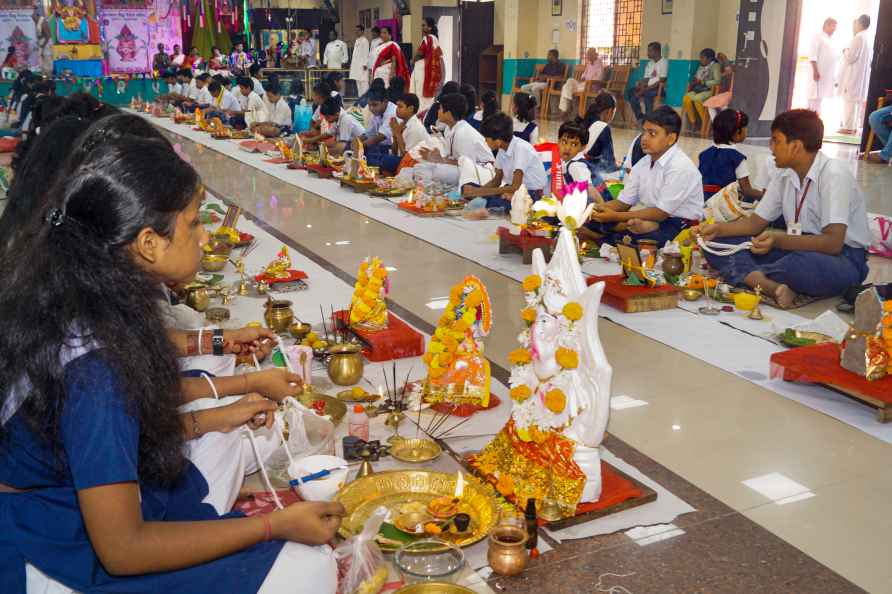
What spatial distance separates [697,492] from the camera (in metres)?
2.49

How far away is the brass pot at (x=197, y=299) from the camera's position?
13.1ft

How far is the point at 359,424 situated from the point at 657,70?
38.8 ft

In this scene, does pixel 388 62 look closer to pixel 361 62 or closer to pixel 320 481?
pixel 361 62

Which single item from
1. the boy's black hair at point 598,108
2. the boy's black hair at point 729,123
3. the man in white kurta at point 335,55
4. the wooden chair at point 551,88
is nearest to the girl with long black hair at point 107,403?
the boy's black hair at point 729,123

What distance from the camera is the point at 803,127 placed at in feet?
14.1

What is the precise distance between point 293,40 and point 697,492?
792 inches

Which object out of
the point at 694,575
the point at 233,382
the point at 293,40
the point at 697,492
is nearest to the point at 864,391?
the point at 697,492

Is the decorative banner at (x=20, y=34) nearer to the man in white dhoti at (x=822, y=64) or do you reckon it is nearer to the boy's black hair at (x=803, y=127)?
the man in white dhoti at (x=822, y=64)

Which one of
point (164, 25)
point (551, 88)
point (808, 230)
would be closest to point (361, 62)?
point (551, 88)

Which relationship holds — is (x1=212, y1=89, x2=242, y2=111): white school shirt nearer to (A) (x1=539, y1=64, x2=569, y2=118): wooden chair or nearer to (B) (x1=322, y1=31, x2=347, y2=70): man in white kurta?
(A) (x1=539, y1=64, x2=569, y2=118): wooden chair

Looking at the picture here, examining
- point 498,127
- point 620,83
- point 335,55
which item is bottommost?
point 498,127

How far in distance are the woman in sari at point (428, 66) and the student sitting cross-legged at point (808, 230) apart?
8.49m

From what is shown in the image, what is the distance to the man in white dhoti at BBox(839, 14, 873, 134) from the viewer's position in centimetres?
1293

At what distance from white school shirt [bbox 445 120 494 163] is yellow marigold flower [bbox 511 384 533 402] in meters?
4.64
